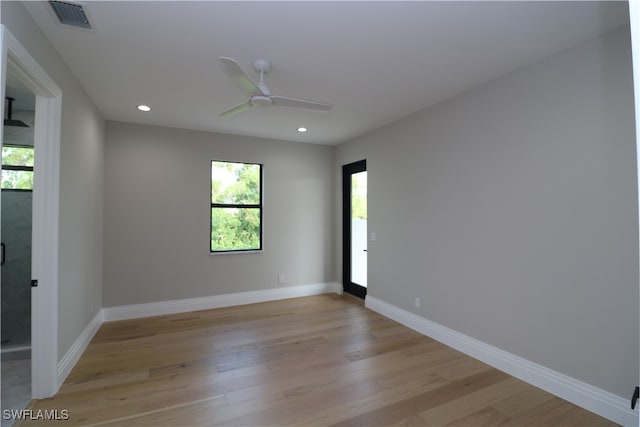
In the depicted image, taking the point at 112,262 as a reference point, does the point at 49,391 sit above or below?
below

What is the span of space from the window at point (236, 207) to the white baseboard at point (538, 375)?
2.68 m

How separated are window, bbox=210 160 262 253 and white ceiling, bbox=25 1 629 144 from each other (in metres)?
1.45

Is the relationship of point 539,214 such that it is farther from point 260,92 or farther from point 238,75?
point 238,75

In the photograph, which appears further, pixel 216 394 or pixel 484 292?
pixel 484 292

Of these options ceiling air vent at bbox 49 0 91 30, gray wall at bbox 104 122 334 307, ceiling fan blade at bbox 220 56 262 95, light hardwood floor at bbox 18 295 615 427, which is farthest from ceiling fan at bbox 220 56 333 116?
light hardwood floor at bbox 18 295 615 427

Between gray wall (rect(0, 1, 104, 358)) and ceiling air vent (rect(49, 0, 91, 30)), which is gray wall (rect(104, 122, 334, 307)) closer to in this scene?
gray wall (rect(0, 1, 104, 358))

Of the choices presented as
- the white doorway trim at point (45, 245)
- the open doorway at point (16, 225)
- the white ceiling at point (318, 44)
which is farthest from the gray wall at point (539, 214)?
the open doorway at point (16, 225)

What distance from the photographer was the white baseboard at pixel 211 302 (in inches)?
161

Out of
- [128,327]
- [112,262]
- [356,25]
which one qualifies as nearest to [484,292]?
[356,25]

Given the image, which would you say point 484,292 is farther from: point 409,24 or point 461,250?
point 409,24

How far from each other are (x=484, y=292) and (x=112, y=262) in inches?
175

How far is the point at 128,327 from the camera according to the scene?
12.4ft

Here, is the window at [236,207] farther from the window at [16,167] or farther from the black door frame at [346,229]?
the window at [16,167]

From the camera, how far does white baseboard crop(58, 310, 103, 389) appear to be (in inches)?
99.1
